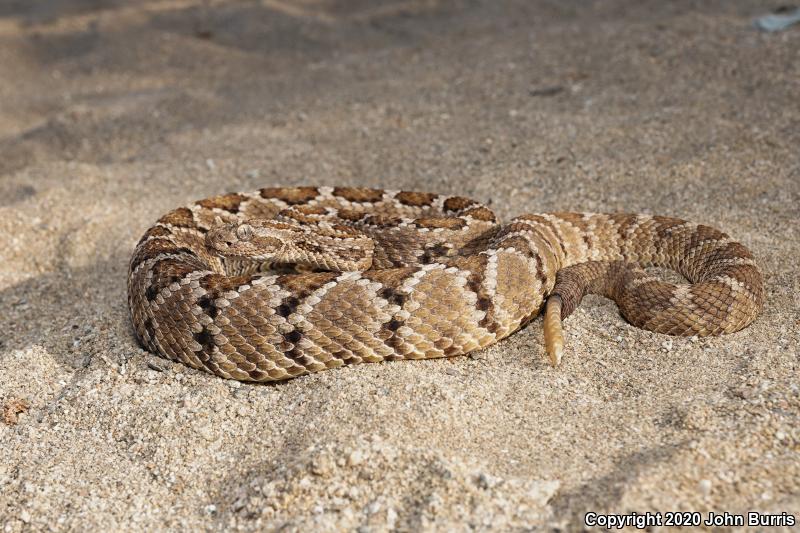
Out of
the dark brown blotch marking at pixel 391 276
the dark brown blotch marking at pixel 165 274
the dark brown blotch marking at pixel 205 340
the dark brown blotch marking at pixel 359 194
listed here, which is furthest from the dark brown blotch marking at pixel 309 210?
the dark brown blotch marking at pixel 205 340

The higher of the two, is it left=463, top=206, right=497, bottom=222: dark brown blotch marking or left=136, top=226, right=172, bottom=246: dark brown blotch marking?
left=463, top=206, right=497, bottom=222: dark brown blotch marking

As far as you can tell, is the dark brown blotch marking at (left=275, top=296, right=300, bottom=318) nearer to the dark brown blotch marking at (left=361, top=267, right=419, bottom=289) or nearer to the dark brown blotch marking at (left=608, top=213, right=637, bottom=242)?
the dark brown blotch marking at (left=361, top=267, right=419, bottom=289)

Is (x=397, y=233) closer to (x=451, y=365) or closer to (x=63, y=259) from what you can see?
(x=451, y=365)

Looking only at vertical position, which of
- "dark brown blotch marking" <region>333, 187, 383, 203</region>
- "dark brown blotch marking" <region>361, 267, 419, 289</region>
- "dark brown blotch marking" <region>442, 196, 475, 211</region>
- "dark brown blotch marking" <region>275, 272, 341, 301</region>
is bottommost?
"dark brown blotch marking" <region>333, 187, 383, 203</region>

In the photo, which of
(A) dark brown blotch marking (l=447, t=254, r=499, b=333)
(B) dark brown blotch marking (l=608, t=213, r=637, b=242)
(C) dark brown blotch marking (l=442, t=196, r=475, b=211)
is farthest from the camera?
(C) dark brown blotch marking (l=442, t=196, r=475, b=211)

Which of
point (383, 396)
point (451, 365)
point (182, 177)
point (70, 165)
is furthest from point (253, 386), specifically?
point (70, 165)

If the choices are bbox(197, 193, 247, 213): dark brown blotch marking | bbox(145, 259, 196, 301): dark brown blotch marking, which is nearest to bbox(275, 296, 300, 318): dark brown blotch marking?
bbox(145, 259, 196, 301): dark brown blotch marking
